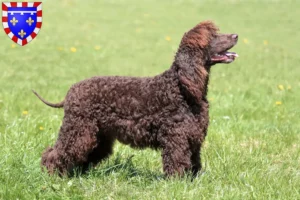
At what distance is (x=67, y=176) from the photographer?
5.04 m

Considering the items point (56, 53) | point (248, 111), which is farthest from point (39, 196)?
point (56, 53)

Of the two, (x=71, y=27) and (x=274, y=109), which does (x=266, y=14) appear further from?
(x=274, y=109)

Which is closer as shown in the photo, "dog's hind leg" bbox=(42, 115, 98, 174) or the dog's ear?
the dog's ear

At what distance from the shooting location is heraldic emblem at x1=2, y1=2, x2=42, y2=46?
5.26m

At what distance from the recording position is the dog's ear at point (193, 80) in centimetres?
467

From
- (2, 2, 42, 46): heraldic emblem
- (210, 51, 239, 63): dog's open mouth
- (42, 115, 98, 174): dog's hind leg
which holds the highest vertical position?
(2, 2, 42, 46): heraldic emblem

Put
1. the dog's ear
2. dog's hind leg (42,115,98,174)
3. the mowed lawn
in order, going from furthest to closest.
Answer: dog's hind leg (42,115,98,174)
the dog's ear
the mowed lawn

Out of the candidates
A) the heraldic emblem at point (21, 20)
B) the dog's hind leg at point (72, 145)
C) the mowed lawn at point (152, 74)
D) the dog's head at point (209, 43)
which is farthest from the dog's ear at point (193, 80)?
the heraldic emblem at point (21, 20)

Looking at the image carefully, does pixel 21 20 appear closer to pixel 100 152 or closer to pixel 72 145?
pixel 72 145

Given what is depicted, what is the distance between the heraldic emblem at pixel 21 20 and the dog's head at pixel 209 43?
157cm

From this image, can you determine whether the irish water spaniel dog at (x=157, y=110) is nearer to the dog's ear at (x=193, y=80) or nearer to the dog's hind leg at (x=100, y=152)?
the dog's ear at (x=193, y=80)

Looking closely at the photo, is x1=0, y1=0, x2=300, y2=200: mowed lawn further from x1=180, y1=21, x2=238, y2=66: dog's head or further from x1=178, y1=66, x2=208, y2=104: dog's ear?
x1=180, y1=21, x2=238, y2=66: dog's head

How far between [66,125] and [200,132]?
1268 mm

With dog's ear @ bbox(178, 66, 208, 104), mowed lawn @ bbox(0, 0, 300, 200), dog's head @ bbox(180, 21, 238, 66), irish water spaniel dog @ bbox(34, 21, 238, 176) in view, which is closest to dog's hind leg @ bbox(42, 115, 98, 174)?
irish water spaniel dog @ bbox(34, 21, 238, 176)
